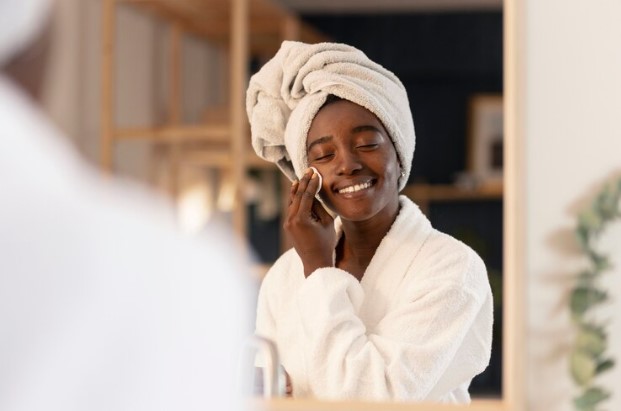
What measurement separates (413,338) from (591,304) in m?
0.18

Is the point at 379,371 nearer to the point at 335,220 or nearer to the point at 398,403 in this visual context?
the point at 398,403

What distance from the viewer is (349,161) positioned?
0.94m

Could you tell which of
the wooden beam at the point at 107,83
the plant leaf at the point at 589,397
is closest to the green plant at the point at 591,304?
the plant leaf at the point at 589,397

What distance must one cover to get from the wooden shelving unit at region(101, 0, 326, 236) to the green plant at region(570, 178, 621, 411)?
1.05 feet

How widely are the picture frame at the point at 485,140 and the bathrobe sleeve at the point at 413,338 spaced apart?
79 mm

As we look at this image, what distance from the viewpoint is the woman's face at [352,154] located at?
0.94m

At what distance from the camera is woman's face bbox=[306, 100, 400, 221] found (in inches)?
37.0

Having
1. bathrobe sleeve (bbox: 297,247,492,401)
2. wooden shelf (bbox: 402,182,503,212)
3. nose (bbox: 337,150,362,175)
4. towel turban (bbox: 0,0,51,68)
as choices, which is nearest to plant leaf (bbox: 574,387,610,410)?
bathrobe sleeve (bbox: 297,247,492,401)

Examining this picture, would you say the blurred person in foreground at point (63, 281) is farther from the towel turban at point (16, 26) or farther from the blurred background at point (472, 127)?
the blurred background at point (472, 127)

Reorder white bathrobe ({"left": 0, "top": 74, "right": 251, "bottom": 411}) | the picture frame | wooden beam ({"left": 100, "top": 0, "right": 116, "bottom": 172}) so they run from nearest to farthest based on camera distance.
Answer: white bathrobe ({"left": 0, "top": 74, "right": 251, "bottom": 411}) → the picture frame → wooden beam ({"left": 100, "top": 0, "right": 116, "bottom": 172})

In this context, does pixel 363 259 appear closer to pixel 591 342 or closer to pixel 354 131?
pixel 354 131

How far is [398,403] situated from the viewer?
0.94 m

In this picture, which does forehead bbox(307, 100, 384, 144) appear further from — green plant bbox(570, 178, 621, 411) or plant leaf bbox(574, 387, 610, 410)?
plant leaf bbox(574, 387, 610, 410)

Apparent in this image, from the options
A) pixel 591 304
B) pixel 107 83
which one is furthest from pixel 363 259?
pixel 107 83
